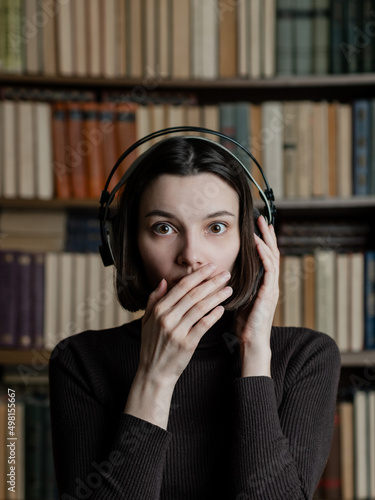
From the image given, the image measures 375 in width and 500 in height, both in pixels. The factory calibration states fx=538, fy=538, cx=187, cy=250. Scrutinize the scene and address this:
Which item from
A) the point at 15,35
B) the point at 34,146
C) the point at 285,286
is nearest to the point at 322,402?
the point at 285,286

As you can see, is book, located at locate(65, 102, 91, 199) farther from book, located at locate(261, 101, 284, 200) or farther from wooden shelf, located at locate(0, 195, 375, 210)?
book, located at locate(261, 101, 284, 200)

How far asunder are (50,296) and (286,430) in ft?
3.52

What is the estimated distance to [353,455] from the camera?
1758mm

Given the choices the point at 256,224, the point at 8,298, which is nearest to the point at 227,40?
the point at 256,224

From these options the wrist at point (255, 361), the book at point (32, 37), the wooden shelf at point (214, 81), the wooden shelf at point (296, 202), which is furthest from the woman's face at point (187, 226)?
the book at point (32, 37)

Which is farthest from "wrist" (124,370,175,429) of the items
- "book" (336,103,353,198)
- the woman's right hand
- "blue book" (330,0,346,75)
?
"blue book" (330,0,346,75)

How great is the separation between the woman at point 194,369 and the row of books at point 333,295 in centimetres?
74

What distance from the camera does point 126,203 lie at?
99 centimetres

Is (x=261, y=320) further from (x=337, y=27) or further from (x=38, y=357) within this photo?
(x=337, y=27)

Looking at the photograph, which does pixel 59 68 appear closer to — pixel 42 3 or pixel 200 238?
pixel 42 3

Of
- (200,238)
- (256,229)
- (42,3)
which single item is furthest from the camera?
(42,3)

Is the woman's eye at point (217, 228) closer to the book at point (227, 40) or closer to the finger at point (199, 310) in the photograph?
the finger at point (199, 310)

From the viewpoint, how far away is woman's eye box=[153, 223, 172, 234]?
918 mm

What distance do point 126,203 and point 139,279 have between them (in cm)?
14
